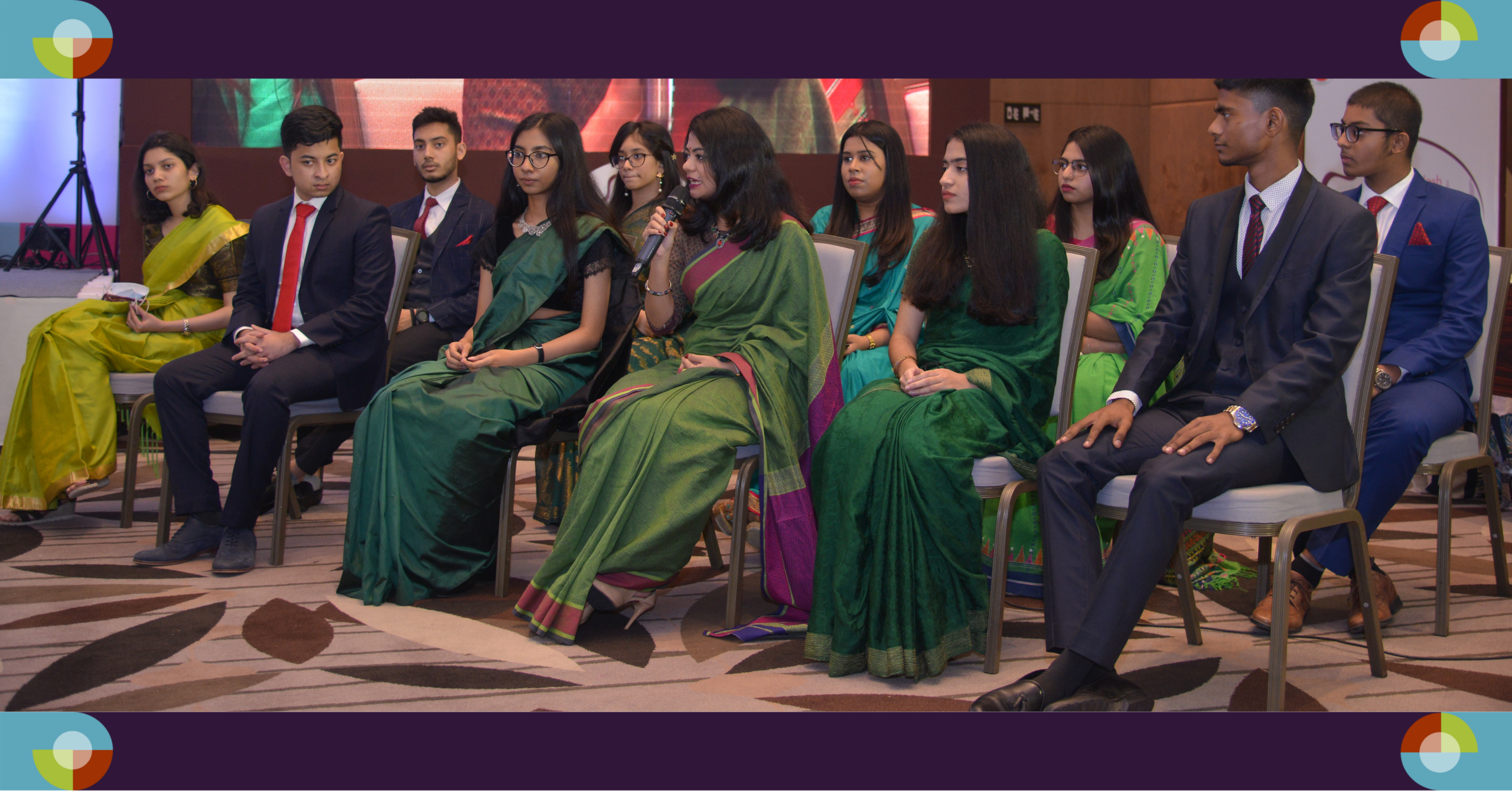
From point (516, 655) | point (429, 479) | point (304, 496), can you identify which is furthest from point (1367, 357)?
point (304, 496)

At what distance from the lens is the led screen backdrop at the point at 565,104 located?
19.6 ft

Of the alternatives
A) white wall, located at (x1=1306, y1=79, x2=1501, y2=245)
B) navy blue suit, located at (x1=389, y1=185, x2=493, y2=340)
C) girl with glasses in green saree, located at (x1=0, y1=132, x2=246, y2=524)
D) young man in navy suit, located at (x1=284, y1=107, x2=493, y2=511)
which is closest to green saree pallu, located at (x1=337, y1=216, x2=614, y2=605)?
young man in navy suit, located at (x1=284, y1=107, x2=493, y2=511)

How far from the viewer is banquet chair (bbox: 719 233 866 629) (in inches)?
107

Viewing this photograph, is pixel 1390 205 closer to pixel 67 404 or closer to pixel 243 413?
pixel 243 413

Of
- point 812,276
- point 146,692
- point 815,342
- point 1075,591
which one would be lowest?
point 146,692

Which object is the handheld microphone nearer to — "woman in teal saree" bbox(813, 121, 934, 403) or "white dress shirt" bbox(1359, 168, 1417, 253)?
"woman in teal saree" bbox(813, 121, 934, 403)

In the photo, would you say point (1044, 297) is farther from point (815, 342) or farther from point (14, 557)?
point (14, 557)

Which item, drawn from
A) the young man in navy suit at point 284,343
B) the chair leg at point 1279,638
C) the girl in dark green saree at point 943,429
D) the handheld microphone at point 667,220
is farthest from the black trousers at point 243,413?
the chair leg at point 1279,638

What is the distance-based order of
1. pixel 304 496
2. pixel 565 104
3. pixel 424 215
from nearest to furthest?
1. pixel 304 496
2. pixel 424 215
3. pixel 565 104

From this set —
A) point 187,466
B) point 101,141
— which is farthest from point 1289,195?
point 101,141

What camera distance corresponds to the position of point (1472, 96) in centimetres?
518

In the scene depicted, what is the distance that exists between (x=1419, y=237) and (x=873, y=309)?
1556 millimetres

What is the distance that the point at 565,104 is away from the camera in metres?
6.24

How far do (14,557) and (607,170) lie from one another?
3.34 metres
